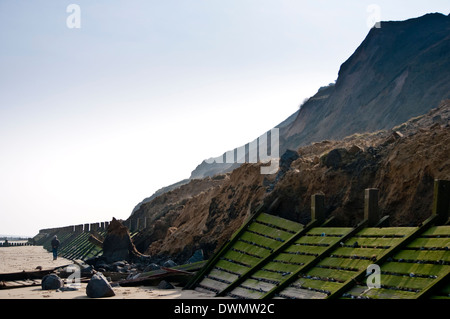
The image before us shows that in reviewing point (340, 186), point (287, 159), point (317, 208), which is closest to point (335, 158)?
point (340, 186)

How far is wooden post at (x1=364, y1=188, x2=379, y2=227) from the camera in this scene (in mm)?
12320

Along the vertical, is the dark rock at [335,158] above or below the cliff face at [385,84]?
below

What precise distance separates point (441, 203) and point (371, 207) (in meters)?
1.95

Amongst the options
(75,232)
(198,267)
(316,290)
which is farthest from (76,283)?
(75,232)

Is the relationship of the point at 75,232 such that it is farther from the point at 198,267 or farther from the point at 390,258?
the point at 390,258

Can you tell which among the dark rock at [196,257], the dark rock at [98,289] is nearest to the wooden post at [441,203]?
the dark rock at [98,289]

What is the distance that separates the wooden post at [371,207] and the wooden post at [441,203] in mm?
1722

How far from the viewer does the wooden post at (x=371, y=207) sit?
12320 millimetres

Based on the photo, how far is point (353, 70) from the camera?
81125 mm

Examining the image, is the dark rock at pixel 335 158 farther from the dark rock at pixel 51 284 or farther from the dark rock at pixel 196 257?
the dark rock at pixel 51 284

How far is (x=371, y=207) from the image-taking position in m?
12.4

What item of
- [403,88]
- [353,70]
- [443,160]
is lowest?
[443,160]

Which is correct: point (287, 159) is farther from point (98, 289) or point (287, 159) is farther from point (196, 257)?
point (98, 289)
